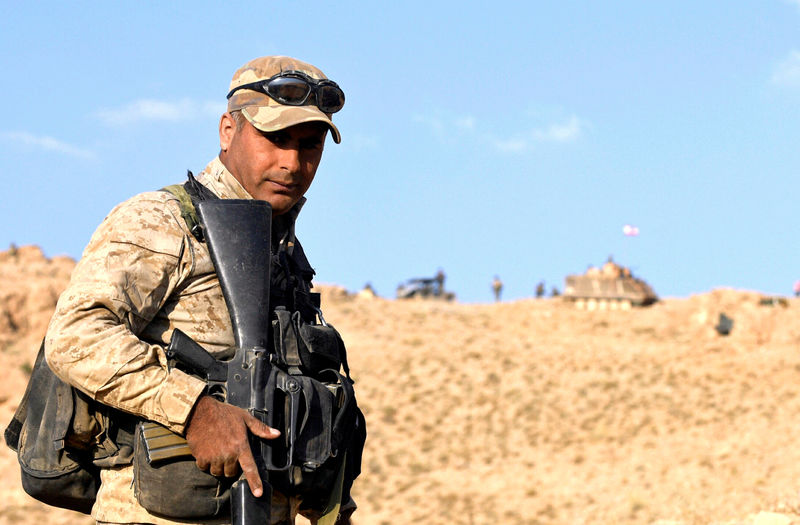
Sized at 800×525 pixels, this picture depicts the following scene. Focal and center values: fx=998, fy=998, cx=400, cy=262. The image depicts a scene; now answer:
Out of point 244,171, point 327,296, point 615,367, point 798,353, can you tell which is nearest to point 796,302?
point 798,353

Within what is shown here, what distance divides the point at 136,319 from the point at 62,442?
436 millimetres

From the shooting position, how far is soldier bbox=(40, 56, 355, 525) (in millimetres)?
2879

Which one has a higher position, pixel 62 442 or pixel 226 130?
pixel 226 130

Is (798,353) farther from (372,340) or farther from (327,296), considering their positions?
(327,296)

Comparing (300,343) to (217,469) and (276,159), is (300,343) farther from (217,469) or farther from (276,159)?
(276,159)

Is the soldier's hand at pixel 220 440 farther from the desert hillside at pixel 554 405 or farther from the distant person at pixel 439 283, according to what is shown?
the distant person at pixel 439 283

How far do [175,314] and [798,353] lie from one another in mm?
30137

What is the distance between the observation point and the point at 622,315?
36219mm

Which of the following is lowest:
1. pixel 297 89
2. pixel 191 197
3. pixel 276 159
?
pixel 191 197

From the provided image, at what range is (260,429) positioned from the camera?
2.93 meters

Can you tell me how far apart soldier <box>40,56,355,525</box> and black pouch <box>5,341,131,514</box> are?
0.27ft

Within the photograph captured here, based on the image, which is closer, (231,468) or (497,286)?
(231,468)

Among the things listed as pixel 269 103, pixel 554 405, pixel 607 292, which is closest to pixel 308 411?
pixel 269 103

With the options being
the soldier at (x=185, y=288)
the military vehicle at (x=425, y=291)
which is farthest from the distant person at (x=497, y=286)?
the soldier at (x=185, y=288)
